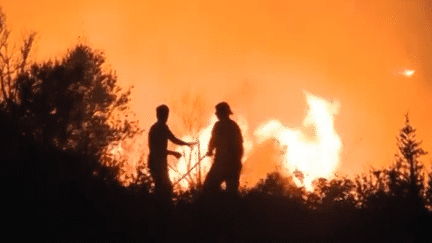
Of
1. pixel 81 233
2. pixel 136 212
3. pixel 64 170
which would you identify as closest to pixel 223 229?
pixel 136 212

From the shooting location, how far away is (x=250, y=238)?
10203mm

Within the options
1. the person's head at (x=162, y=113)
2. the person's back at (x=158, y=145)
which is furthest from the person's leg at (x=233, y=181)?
the person's head at (x=162, y=113)

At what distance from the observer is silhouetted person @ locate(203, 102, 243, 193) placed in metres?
13.1

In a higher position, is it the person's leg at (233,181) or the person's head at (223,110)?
the person's head at (223,110)

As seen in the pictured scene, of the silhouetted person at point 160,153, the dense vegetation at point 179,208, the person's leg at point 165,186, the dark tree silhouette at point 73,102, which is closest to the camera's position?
the dense vegetation at point 179,208

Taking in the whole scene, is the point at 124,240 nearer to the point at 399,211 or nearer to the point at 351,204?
the point at 399,211

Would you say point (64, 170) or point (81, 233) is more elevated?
point (64, 170)

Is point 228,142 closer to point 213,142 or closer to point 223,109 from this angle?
point 213,142

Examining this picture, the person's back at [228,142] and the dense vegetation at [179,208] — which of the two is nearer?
the dense vegetation at [179,208]

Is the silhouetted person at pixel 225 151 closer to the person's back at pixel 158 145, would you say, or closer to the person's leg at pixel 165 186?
the person's leg at pixel 165 186

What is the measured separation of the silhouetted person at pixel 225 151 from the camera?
13109mm

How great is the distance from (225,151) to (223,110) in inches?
37.3

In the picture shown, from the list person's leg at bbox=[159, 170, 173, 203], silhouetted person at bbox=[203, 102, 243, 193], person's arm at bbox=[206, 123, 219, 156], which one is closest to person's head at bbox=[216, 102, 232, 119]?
silhouetted person at bbox=[203, 102, 243, 193]

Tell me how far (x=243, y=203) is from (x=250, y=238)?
7.87ft
